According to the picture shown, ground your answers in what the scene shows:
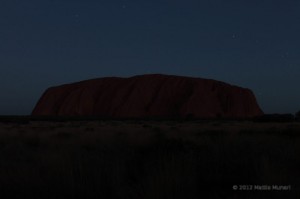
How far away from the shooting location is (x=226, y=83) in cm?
11619

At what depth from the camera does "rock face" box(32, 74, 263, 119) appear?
102 m

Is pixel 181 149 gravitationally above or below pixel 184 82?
above

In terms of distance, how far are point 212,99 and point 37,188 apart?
3965 inches

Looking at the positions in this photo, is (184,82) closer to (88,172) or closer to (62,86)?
(62,86)

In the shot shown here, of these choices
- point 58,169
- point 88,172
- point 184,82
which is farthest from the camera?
point 184,82

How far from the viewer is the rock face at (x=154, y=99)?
101625 millimetres

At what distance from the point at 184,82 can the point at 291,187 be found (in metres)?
107

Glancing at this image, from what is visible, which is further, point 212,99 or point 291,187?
point 212,99

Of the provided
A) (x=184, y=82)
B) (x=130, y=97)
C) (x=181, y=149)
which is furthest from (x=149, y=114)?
(x=181, y=149)

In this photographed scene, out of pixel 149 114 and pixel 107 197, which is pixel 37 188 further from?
pixel 149 114

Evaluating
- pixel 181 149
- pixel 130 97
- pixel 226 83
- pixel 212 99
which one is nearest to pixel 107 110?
pixel 130 97

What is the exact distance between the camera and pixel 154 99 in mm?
107625

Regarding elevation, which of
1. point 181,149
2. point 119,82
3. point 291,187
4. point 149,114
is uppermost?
point 291,187

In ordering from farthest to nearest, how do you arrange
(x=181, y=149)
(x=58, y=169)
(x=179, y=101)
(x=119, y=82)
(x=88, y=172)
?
(x=119, y=82) < (x=179, y=101) < (x=181, y=149) < (x=58, y=169) < (x=88, y=172)
